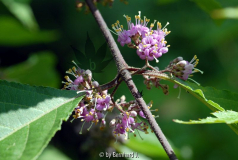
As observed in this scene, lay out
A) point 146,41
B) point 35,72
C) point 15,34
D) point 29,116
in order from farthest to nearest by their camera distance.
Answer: point 35,72, point 15,34, point 146,41, point 29,116

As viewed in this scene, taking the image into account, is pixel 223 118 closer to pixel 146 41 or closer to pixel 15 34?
pixel 146 41

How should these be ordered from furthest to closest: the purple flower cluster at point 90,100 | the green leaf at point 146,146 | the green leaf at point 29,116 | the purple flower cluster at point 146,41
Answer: the green leaf at point 146,146
the purple flower cluster at point 146,41
the purple flower cluster at point 90,100
the green leaf at point 29,116

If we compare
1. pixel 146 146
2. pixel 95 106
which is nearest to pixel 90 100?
pixel 95 106

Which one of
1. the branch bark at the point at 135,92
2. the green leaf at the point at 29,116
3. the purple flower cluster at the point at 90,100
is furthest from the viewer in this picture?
the purple flower cluster at the point at 90,100

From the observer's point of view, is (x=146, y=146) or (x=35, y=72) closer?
(x=146, y=146)

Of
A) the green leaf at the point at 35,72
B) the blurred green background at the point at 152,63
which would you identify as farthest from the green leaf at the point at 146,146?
the green leaf at the point at 35,72

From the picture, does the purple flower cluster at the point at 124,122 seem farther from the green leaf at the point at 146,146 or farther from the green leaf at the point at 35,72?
the green leaf at the point at 35,72
